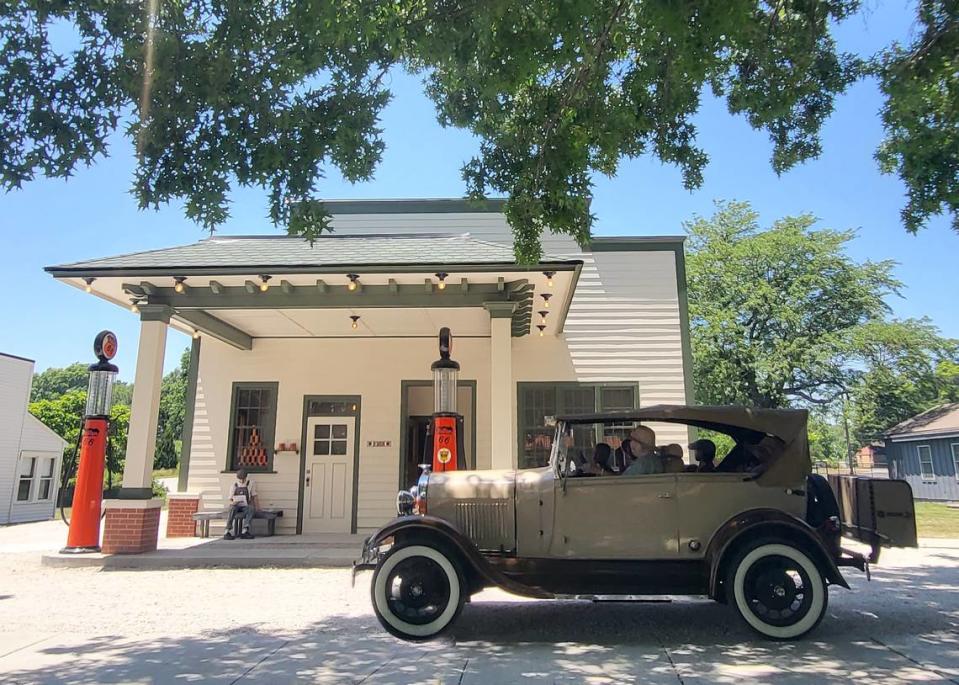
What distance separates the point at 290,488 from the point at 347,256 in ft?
16.9

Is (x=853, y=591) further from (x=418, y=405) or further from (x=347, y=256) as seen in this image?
(x=418, y=405)

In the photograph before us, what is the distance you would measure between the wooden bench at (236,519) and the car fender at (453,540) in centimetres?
725

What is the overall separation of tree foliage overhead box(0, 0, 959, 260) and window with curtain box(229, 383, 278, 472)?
804 centimetres

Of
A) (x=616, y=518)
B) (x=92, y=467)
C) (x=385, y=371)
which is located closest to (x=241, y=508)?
(x=92, y=467)

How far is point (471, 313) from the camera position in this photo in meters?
10.7

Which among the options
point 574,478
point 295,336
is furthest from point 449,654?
point 295,336

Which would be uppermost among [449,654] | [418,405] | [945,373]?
[945,373]

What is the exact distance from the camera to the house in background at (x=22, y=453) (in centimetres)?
1909

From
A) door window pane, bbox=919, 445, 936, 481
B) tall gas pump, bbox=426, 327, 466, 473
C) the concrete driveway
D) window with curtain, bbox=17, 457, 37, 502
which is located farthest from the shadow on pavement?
door window pane, bbox=919, 445, 936, 481

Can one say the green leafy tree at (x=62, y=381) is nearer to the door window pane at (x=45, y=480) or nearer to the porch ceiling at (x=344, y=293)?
the door window pane at (x=45, y=480)

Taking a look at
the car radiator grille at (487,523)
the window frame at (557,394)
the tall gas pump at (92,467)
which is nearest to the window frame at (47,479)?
the tall gas pump at (92,467)

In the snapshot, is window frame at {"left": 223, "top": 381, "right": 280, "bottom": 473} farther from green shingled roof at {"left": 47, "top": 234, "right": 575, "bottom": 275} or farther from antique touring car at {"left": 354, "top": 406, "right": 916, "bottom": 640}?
antique touring car at {"left": 354, "top": 406, "right": 916, "bottom": 640}

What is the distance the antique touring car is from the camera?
4773 mm

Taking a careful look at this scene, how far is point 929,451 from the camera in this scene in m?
26.2
